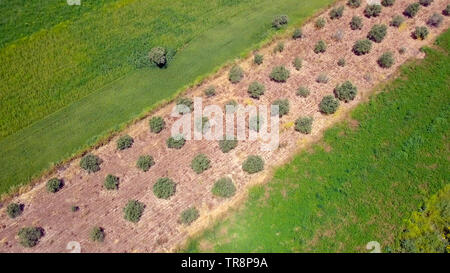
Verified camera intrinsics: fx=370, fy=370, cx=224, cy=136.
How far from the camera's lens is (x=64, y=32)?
36125 millimetres

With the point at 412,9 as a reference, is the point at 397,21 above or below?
below

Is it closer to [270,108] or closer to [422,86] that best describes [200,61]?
[270,108]

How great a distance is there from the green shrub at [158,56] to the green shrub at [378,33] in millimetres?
20123

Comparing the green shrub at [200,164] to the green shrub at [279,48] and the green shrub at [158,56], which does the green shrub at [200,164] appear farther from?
the green shrub at [279,48]

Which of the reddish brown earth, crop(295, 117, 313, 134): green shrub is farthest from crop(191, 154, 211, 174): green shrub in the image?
crop(295, 117, 313, 134): green shrub

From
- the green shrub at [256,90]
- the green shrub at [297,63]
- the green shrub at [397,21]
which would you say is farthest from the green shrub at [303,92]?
the green shrub at [397,21]

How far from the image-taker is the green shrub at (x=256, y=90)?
104ft

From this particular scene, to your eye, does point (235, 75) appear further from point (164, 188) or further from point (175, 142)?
point (164, 188)

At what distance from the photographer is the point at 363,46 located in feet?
113

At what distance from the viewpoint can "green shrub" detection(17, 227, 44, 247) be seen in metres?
24.8

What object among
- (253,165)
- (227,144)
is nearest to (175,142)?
(227,144)

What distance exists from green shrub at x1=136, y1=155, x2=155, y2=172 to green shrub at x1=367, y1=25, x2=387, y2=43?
24.1m

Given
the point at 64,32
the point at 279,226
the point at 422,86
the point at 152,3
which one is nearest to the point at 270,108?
the point at 279,226

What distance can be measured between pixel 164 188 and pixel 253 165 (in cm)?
668
